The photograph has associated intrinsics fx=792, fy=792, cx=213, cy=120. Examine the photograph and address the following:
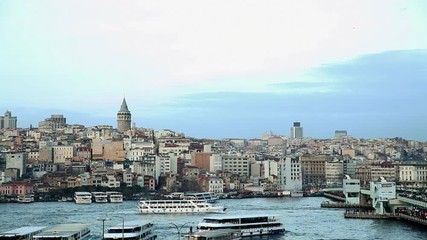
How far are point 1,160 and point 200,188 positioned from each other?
1369 cm

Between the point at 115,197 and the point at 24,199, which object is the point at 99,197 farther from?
the point at 24,199

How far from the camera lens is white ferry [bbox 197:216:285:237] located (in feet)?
76.0

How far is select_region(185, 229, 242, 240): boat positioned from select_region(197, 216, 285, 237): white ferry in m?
0.72

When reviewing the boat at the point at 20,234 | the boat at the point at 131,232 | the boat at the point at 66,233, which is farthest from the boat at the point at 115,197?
the boat at the point at 20,234

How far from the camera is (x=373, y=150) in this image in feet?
266

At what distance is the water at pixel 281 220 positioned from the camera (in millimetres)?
24344

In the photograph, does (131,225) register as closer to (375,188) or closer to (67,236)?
(67,236)

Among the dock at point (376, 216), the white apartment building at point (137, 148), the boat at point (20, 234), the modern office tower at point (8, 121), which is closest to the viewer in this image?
the boat at point (20, 234)

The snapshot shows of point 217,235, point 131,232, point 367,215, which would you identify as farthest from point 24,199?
point 217,235

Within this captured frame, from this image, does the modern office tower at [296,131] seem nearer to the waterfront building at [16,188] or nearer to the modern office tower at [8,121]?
the modern office tower at [8,121]

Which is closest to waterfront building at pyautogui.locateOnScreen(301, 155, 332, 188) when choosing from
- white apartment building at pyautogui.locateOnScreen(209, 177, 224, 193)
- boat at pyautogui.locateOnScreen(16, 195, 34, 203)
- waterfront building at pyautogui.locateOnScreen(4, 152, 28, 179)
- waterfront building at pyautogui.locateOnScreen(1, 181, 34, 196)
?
white apartment building at pyautogui.locateOnScreen(209, 177, 224, 193)

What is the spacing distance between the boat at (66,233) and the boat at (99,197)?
21692 millimetres

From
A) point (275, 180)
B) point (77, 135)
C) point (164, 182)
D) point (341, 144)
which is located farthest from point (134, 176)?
point (341, 144)

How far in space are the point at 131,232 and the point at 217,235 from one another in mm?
2235
